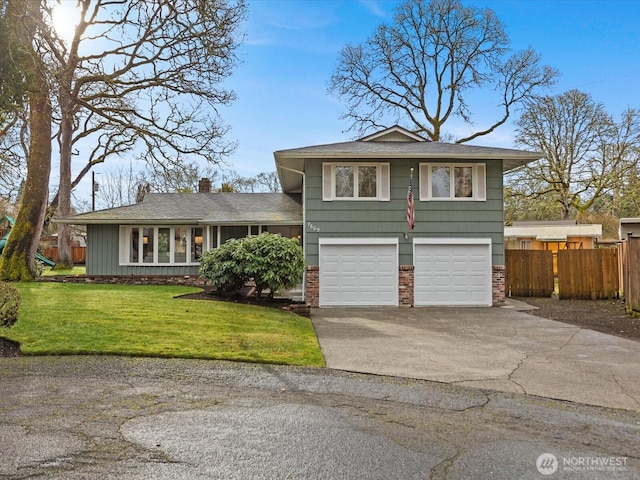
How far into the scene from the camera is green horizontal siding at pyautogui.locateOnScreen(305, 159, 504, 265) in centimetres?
1452

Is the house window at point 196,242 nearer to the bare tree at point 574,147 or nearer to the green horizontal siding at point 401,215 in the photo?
the green horizontal siding at point 401,215

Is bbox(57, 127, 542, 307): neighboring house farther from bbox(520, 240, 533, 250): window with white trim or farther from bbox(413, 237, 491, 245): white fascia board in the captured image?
bbox(520, 240, 533, 250): window with white trim

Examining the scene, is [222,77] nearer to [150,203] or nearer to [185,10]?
[185,10]

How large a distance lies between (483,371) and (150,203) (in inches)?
684

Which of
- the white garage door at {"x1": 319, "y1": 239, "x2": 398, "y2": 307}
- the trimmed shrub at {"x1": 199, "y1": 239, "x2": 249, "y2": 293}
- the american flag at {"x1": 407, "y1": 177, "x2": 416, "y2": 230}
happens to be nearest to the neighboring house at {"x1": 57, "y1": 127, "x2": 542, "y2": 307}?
the white garage door at {"x1": 319, "y1": 239, "x2": 398, "y2": 307}

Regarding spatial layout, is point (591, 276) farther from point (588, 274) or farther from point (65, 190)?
point (65, 190)

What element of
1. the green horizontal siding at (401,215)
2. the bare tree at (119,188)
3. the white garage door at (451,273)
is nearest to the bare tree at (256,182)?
the bare tree at (119,188)

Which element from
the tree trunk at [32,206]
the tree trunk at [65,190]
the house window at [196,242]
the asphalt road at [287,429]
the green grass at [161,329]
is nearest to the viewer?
the asphalt road at [287,429]

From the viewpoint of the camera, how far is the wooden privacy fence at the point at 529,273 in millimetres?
17047

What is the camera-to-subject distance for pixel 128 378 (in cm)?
580

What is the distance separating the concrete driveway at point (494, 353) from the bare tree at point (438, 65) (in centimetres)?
2065

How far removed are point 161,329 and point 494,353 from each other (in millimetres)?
5882

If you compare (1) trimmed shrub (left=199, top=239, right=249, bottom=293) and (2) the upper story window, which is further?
(2) the upper story window

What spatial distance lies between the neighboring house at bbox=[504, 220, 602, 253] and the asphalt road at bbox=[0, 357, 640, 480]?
75.2ft
